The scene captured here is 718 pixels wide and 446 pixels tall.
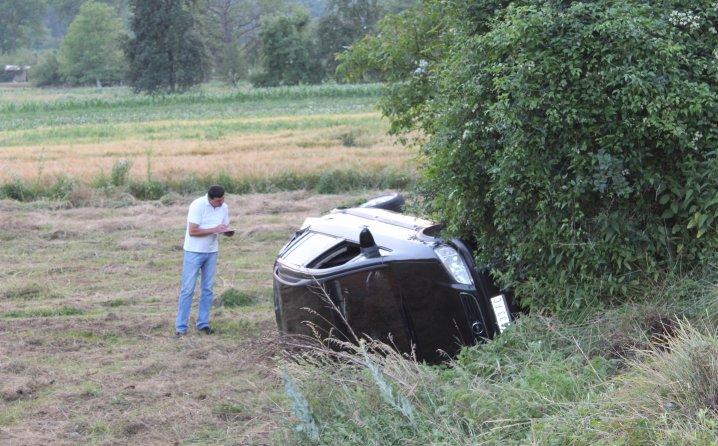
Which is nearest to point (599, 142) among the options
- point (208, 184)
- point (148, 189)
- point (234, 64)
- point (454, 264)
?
point (454, 264)

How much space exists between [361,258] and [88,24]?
111m

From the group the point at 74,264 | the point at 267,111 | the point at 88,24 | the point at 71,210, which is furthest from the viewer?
the point at 88,24

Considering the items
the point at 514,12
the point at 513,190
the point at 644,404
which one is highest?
the point at 514,12

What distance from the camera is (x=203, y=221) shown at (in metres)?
11.2

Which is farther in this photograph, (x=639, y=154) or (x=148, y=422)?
(x=148, y=422)

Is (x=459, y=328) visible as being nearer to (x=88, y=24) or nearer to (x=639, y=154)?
(x=639, y=154)

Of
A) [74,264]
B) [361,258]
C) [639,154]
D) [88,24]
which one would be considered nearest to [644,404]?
[639,154]

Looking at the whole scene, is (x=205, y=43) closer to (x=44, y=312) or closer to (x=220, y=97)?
(x=220, y=97)

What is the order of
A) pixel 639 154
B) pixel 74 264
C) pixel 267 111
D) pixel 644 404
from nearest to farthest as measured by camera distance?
pixel 644 404, pixel 639 154, pixel 74 264, pixel 267 111

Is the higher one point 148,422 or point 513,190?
point 513,190

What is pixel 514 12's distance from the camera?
7707 mm

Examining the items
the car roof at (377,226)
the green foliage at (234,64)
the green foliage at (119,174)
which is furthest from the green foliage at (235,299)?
the green foliage at (234,64)

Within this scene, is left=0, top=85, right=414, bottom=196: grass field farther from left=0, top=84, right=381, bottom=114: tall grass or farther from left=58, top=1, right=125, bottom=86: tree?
left=58, top=1, right=125, bottom=86: tree

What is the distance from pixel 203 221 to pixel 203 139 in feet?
91.0
